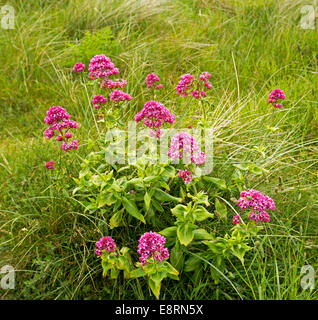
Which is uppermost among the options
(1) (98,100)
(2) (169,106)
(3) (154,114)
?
(2) (169,106)

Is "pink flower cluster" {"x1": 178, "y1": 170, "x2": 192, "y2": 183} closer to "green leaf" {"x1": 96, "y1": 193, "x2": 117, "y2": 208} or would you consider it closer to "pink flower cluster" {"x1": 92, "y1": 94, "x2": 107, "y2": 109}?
"green leaf" {"x1": 96, "y1": 193, "x2": 117, "y2": 208}

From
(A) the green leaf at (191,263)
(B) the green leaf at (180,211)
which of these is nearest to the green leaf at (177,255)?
(A) the green leaf at (191,263)

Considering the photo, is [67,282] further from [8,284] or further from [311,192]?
[311,192]

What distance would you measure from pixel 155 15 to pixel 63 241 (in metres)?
3.64

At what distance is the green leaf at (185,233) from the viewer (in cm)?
194

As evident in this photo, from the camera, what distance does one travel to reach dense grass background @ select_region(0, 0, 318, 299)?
2.29 meters

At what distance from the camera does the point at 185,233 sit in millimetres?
1963

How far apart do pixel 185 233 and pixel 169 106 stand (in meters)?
1.64

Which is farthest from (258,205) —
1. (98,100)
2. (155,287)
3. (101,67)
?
(101,67)

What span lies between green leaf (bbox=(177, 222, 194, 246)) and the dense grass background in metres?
0.36

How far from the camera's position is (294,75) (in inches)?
162

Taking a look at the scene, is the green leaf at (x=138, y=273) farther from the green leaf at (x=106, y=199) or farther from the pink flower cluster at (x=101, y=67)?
the pink flower cluster at (x=101, y=67)

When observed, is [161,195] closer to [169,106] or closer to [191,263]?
[191,263]
